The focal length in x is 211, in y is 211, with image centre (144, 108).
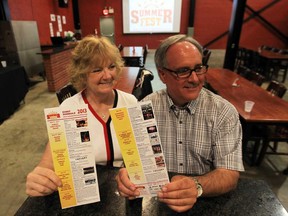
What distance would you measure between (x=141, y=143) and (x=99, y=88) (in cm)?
81

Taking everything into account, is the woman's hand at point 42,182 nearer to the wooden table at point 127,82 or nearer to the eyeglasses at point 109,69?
the eyeglasses at point 109,69

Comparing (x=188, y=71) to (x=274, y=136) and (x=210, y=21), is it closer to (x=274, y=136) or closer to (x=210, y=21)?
(x=274, y=136)

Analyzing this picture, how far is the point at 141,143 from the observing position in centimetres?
64

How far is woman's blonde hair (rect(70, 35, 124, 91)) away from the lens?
1342mm

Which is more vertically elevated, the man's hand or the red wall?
the red wall

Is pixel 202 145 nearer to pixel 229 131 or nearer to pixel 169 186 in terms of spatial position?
pixel 229 131

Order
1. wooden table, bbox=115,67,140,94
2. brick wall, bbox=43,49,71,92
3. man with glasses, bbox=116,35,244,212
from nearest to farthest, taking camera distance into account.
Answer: man with glasses, bbox=116,35,244,212
wooden table, bbox=115,67,140,94
brick wall, bbox=43,49,71,92

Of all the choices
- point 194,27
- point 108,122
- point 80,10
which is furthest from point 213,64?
point 108,122

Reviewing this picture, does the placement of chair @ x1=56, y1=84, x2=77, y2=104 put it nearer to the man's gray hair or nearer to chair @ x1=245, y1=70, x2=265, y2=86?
the man's gray hair

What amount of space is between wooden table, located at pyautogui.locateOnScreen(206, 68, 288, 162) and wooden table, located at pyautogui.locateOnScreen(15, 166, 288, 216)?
1302 mm

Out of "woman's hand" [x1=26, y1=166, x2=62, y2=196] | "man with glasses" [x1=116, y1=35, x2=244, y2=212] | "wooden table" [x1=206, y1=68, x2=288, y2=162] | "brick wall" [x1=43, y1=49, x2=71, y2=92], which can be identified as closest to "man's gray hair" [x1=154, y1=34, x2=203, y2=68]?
"man with glasses" [x1=116, y1=35, x2=244, y2=212]

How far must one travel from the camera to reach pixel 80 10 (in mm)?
9867

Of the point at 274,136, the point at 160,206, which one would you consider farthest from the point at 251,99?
the point at 160,206

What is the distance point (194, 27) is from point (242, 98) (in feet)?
25.6
